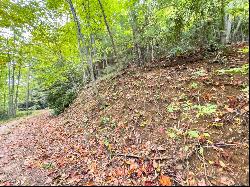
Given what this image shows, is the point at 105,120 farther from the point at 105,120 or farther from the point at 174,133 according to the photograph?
the point at 174,133

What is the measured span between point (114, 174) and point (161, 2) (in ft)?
26.3

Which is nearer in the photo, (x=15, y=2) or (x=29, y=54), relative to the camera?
(x=15, y=2)

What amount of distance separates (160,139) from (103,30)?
9305 mm

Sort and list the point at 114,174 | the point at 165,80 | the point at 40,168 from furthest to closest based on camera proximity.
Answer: the point at 165,80 < the point at 40,168 < the point at 114,174

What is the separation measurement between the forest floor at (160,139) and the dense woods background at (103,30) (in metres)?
1.47

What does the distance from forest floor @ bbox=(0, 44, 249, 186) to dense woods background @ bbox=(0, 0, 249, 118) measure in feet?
→ 4.82

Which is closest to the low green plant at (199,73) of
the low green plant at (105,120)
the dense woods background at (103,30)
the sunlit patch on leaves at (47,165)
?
the dense woods background at (103,30)

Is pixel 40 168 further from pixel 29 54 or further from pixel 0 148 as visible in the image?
pixel 29 54

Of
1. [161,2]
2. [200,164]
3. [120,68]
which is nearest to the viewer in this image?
[200,164]

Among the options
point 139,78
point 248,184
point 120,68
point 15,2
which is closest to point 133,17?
point 120,68

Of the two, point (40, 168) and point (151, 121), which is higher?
point (151, 121)

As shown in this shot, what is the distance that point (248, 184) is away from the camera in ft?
10.3

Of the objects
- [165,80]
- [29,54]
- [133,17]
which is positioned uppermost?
[133,17]

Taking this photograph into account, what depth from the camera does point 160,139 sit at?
4621 mm
